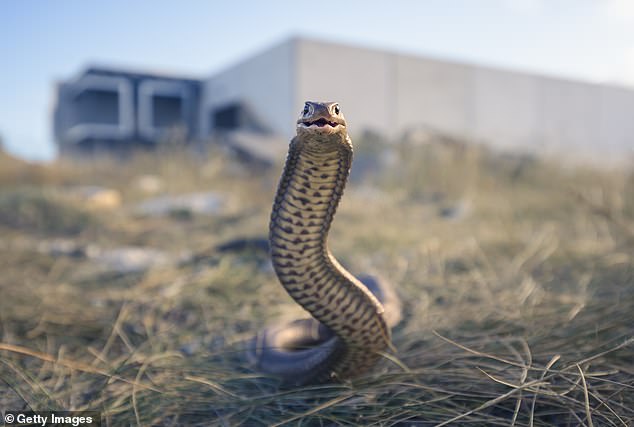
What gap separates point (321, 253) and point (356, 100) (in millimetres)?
17142

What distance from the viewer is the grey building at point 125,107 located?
72.5ft

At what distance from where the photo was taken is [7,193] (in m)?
6.54

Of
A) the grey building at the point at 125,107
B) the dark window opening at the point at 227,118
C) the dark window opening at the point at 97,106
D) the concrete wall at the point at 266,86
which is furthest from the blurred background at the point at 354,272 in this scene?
the dark window opening at the point at 97,106

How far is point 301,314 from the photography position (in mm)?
2533

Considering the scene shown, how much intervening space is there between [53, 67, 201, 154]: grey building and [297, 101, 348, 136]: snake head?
20496mm

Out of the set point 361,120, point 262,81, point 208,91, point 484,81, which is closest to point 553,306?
point 361,120

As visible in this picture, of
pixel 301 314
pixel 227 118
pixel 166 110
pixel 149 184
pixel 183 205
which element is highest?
pixel 166 110

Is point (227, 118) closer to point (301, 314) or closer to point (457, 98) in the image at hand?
point (457, 98)

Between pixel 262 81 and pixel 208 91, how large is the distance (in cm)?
575

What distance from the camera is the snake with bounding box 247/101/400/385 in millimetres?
1144

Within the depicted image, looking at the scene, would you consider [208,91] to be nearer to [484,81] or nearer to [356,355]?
[484,81]

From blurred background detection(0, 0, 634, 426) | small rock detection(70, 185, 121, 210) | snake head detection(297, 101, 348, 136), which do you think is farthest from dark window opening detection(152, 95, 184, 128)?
snake head detection(297, 101, 348, 136)

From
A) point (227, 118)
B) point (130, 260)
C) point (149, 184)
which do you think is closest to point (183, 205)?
point (149, 184)

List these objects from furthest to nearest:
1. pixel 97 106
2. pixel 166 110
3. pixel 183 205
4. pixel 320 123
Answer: pixel 166 110 → pixel 97 106 → pixel 183 205 → pixel 320 123
